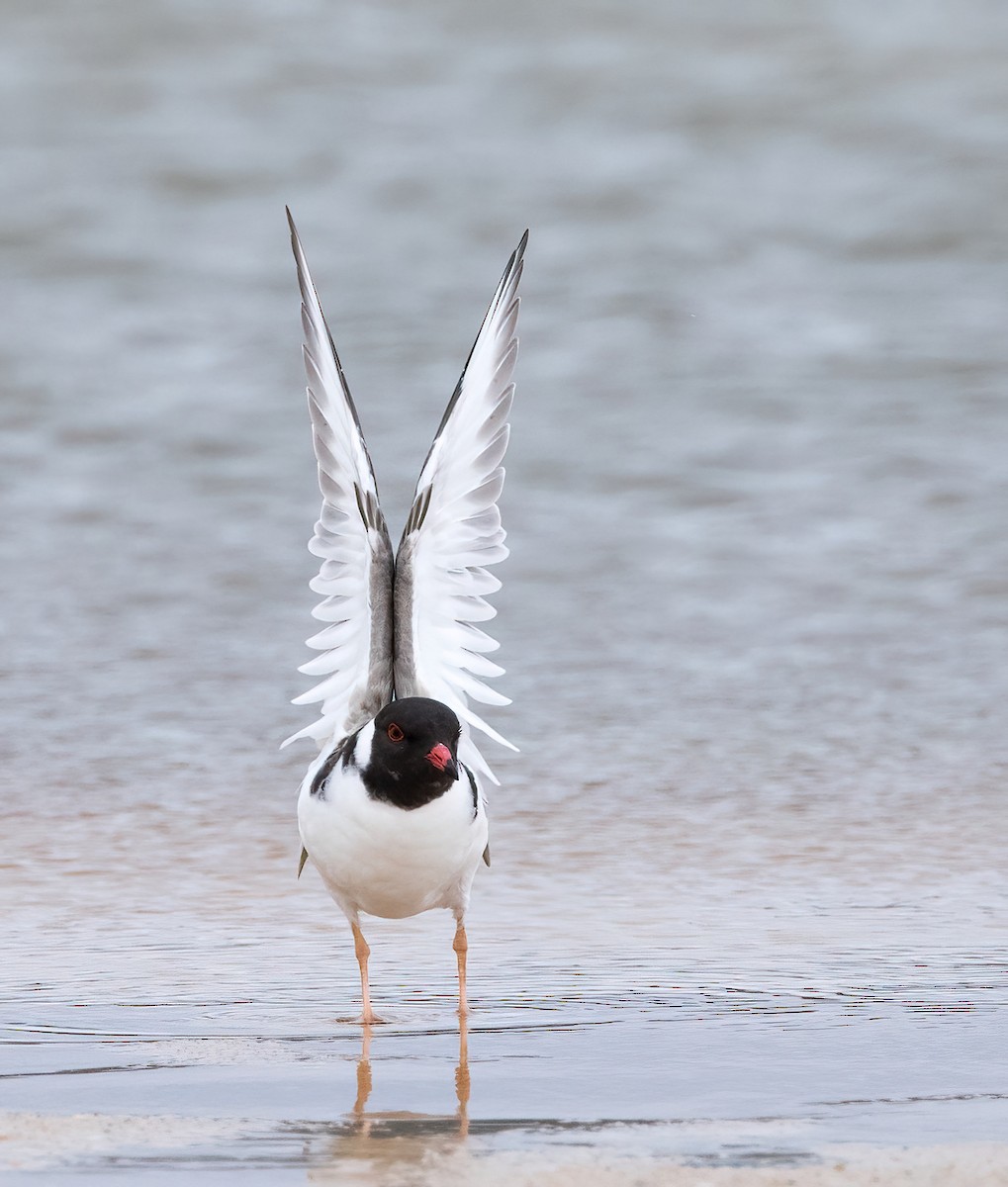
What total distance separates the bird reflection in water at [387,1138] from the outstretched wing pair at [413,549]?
138 cm

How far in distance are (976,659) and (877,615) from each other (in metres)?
0.62

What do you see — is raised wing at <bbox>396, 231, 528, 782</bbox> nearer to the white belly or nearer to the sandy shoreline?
the white belly

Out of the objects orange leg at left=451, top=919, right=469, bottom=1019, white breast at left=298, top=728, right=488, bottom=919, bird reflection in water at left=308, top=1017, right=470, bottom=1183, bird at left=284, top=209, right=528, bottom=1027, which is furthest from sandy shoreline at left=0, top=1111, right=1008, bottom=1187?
bird at left=284, top=209, right=528, bottom=1027

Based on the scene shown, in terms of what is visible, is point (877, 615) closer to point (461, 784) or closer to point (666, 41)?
point (461, 784)

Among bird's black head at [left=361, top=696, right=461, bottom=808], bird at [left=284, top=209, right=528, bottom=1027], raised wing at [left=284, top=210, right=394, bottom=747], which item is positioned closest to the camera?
bird's black head at [left=361, top=696, right=461, bottom=808]

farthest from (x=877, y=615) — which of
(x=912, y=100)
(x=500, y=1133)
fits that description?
(x=912, y=100)

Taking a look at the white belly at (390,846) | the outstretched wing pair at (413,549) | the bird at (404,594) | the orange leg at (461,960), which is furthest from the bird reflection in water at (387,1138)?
the outstretched wing pair at (413,549)

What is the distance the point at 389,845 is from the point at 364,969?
30 cm

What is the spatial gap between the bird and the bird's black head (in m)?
0.04

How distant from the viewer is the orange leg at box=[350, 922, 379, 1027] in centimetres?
412

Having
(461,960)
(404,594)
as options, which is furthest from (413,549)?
(461,960)

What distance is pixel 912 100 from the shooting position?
14078mm

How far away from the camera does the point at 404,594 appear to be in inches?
186

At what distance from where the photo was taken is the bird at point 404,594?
4.39 metres
